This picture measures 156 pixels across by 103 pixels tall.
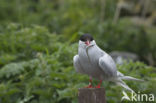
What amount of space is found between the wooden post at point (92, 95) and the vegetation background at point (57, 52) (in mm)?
770

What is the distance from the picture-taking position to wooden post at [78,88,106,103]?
8.21 ft

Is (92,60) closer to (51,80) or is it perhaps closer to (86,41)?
(86,41)

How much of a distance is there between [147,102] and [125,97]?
1.03 feet

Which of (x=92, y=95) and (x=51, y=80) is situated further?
(x=51, y=80)

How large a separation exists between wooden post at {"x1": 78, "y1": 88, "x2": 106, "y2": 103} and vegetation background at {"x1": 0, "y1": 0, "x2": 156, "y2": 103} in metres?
0.77

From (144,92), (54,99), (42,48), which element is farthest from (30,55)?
(144,92)

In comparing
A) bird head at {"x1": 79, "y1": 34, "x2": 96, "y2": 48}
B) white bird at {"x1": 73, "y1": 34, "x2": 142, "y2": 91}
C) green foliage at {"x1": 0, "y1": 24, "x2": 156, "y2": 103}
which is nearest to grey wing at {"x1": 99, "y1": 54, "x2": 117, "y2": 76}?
white bird at {"x1": 73, "y1": 34, "x2": 142, "y2": 91}

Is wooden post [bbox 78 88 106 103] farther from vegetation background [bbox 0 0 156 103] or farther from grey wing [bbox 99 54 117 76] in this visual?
vegetation background [bbox 0 0 156 103]

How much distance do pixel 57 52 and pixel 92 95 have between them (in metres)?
1.75

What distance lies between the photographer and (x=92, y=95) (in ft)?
8.23

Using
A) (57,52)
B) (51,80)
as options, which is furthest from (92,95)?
(57,52)

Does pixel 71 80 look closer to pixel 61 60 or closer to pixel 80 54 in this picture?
pixel 61 60

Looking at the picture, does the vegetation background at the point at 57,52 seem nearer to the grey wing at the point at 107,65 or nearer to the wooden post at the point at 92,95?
the wooden post at the point at 92,95

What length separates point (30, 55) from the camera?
4.62m
